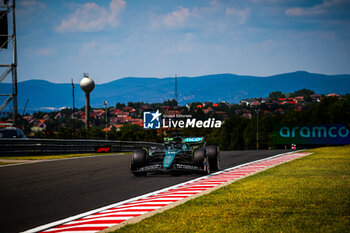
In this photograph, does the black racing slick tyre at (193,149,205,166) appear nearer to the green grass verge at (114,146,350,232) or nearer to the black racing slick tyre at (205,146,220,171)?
the black racing slick tyre at (205,146,220,171)

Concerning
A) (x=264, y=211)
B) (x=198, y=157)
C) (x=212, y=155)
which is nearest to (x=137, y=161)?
(x=198, y=157)

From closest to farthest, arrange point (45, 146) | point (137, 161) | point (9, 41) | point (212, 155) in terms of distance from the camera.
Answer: point (137, 161) < point (212, 155) < point (45, 146) < point (9, 41)

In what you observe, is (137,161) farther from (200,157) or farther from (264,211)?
(264,211)

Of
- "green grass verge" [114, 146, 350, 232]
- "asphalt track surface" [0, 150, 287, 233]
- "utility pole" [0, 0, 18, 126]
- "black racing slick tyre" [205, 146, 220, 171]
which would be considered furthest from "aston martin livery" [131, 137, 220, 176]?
"utility pole" [0, 0, 18, 126]

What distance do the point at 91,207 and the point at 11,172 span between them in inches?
318

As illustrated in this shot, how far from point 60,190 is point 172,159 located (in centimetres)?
391

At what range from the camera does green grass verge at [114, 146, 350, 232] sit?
247 inches

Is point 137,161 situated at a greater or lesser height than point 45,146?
lesser

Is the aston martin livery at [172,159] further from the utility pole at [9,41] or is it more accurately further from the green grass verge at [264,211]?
the utility pole at [9,41]

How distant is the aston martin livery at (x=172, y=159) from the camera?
1420 cm

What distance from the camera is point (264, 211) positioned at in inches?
294

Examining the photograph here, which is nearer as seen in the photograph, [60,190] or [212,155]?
[60,190]

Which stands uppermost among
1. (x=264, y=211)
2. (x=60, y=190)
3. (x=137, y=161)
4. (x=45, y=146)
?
(x=45, y=146)

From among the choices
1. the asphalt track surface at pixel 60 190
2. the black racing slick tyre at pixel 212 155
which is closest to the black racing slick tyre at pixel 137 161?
the asphalt track surface at pixel 60 190
